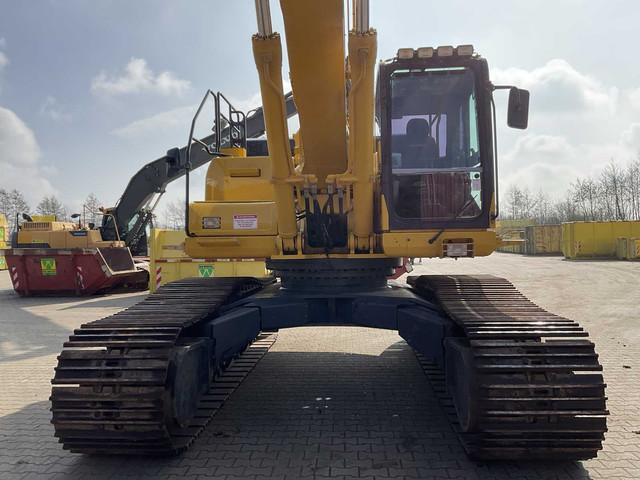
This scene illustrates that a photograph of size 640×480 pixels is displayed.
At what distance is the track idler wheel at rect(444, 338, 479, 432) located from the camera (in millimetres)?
2920

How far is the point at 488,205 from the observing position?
3760mm

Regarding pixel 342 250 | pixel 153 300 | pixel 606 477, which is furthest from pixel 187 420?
pixel 606 477

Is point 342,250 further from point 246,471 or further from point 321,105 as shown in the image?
point 246,471

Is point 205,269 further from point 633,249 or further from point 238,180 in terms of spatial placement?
point 633,249

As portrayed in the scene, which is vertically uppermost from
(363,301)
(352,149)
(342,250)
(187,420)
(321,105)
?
(321,105)

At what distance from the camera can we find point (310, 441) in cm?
355

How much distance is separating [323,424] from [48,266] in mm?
10970

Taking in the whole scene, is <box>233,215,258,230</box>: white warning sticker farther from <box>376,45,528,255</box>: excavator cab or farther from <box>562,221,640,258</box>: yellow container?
<box>562,221,640,258</box>: yellow container

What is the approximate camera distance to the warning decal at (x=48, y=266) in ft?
39.9

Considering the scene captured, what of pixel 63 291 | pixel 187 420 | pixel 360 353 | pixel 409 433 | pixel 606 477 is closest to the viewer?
pixel 606 477

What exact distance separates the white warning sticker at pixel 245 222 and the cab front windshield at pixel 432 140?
51.4 inches

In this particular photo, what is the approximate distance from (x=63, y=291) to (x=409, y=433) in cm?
1147

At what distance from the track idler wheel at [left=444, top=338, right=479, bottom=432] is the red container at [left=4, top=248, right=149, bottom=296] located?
10.7 metres

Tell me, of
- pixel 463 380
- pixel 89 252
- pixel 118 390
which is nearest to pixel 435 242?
pixel 463 380
